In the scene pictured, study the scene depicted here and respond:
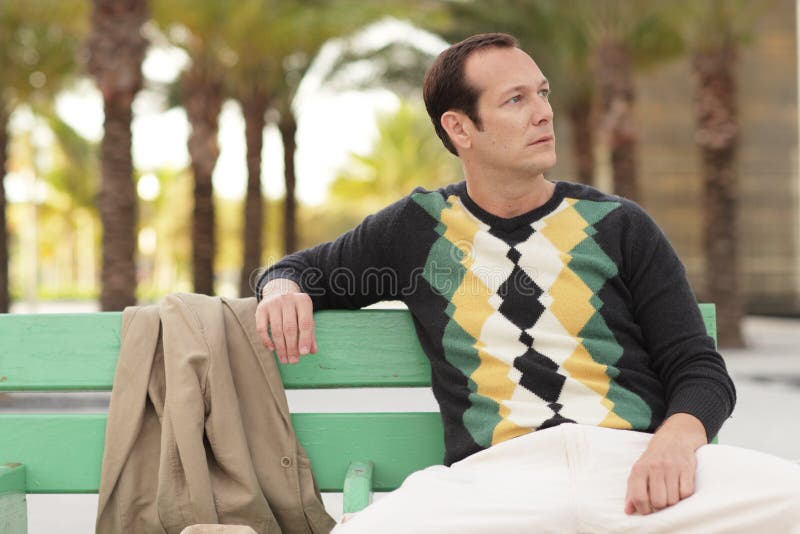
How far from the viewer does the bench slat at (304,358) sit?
2.52m

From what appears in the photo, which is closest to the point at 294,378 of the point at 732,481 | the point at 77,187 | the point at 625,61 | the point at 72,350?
the point at 72,350

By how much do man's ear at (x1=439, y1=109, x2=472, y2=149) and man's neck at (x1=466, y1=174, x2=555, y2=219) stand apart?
115mm

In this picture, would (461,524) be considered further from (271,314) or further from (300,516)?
(271,314)

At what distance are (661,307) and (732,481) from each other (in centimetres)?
50

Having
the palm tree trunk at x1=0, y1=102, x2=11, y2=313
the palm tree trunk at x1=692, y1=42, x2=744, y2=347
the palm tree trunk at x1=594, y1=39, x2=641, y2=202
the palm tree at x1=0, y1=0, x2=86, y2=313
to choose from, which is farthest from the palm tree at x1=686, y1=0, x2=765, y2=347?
the palm tree trunk at x1=0, y1=102, x2=11, y2=313

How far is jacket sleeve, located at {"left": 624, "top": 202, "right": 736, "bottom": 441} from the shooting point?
2.15 meters

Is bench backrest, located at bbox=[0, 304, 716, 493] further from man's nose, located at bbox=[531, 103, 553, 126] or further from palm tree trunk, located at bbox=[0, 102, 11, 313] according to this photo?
palm tree trunk, located at bbox=[0, 102, 11, 313]

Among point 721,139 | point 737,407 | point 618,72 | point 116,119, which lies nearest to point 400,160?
point 618,72

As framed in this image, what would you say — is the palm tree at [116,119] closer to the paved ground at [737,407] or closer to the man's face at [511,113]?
the paved ground at [737,407]

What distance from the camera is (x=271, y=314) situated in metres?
2.37

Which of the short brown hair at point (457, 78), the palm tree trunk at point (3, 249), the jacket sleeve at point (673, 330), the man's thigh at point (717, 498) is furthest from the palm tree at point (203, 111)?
the man's thigh at point (717, 498)

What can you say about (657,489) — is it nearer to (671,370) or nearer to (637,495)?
(637,495)

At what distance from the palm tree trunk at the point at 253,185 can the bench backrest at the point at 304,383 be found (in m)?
15.8

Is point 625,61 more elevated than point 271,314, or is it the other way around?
point 625,61
